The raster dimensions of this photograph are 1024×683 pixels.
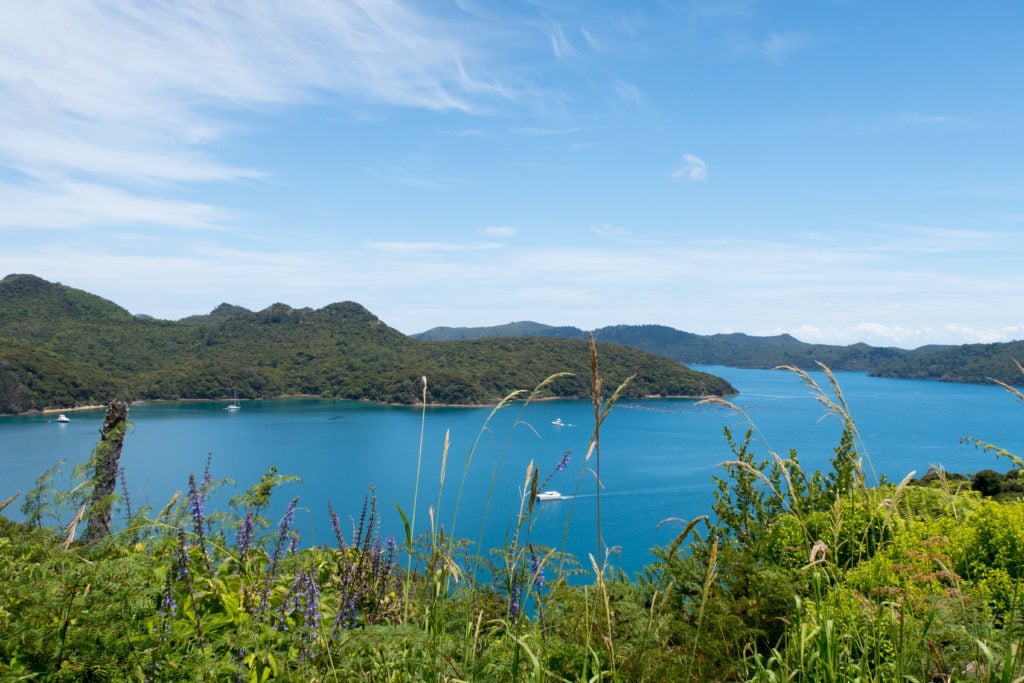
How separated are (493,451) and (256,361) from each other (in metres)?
69.1

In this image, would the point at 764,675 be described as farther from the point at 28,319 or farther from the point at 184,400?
the point at 28,319

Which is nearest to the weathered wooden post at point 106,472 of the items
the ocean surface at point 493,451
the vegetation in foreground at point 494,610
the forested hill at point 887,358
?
the vegetation in foreground at point 494,610

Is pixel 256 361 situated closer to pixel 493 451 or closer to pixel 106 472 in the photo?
pixel 493 451

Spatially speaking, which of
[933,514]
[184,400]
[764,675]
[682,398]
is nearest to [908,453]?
[682,398]

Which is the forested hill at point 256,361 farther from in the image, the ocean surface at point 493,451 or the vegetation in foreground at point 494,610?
the vegetation in foreground at point 494,610

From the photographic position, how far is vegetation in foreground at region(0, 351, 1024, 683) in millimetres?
1458

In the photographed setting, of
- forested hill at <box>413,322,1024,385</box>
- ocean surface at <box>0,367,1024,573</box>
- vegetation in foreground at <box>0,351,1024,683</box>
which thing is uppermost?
forested hill at <box>413,322,1024,385</box>

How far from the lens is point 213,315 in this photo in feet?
600

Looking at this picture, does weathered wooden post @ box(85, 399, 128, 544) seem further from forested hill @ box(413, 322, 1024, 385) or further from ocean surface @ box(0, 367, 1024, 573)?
forested hill @ box(413, 322, 1024, 385)

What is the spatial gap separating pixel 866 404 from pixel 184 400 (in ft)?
340

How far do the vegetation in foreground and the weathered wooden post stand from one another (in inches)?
5.2

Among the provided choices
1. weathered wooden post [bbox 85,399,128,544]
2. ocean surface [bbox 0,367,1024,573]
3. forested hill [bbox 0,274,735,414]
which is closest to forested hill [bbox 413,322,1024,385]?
ocean surface [bbox 0,367,1024,573]

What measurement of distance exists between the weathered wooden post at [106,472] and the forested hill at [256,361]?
75.1m

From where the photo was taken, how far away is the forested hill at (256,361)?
A: 3292 inches
